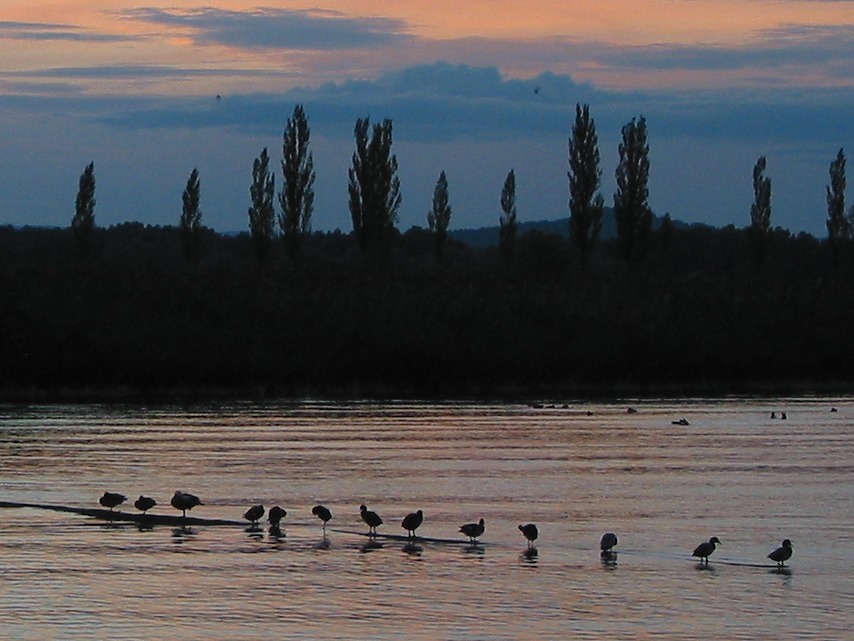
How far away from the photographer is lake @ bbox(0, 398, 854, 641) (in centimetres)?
1653

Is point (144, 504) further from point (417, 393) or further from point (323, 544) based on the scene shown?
point (417, 393)

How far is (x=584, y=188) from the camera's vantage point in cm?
8194

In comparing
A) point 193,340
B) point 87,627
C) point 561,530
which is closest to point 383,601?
point 87,627

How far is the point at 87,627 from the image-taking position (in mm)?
16031

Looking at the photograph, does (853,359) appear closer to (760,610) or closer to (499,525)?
(499,525)

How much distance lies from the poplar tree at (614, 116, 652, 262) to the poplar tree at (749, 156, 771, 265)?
31.0ft

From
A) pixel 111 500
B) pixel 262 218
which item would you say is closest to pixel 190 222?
pixel 262 218

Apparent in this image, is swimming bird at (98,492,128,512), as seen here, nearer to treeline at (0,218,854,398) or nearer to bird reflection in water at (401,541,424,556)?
bird reflection in water at (401,541,424,556)

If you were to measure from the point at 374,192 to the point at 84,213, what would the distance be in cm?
1531

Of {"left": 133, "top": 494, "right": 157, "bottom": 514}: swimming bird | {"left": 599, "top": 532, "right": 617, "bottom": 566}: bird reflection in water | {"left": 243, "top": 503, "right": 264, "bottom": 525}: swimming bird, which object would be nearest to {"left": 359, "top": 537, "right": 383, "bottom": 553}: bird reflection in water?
{"left": 243, "top": 503, "right": 264, "bottom": 525}: swimming bird

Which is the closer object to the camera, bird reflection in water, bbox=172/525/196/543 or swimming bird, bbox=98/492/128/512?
bird reflection in water, bbox=172/525/196/543

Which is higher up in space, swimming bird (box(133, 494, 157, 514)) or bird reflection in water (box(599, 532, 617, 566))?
swimming bird (box(133, 494, 157, 514))

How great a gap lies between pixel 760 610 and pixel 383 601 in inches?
153

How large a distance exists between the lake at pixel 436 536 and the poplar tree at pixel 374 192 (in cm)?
3575
